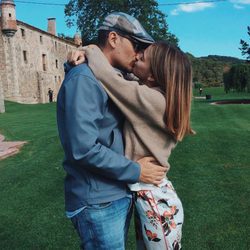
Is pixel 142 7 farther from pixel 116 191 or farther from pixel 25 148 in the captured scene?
pixel 116 191

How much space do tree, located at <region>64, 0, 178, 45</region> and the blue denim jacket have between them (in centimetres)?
4667

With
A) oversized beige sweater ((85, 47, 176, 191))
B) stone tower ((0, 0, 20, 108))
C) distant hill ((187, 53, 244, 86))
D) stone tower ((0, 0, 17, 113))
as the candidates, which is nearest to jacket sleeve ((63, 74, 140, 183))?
oversized beige sweater ((85, 47, 176, 191))

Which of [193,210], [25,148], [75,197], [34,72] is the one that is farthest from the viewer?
[34,72]

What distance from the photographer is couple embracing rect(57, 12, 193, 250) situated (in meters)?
2.06

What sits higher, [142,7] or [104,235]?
[142,7]

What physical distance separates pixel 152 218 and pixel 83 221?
0.37 metres

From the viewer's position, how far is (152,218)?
7.45 feet

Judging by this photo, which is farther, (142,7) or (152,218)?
(142,7)

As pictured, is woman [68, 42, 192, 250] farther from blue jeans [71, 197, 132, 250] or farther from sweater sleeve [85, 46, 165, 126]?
blue jeans [71, 197, 132, 250]

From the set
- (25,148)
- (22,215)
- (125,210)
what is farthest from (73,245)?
(25,148)

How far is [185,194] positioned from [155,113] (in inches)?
149

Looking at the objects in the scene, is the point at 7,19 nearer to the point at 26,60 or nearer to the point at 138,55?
the point at 26,60

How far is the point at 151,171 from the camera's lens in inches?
88.4

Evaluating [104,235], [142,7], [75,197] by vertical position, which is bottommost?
[104,235]
